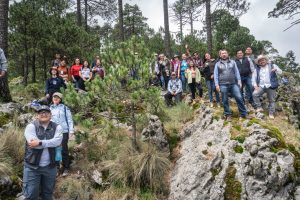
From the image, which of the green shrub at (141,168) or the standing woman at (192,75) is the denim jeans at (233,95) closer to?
the green shrub at (141,168)

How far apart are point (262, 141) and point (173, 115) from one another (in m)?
3.76

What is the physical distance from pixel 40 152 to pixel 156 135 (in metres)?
3.59

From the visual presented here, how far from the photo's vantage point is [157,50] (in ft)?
80.6

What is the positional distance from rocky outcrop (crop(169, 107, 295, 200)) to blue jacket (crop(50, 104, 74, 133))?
2.61 meters

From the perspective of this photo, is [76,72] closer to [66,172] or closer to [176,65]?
[176,65]

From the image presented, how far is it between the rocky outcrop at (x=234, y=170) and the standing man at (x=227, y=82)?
0.75m

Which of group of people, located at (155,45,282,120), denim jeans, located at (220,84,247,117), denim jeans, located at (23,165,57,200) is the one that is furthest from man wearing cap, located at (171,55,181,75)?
denim jeans, located at (23,165,57,200)

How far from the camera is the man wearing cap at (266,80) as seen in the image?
8781mm

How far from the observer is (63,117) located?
7.09 m

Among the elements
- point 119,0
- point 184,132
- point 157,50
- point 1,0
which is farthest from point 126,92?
point 157,50

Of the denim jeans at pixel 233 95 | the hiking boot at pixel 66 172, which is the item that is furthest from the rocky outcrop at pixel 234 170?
the hiking boot at pixel 66 172

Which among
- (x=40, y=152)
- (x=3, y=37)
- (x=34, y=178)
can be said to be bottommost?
(x=34, y=178)

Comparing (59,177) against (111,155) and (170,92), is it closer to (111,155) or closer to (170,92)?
(111,155)

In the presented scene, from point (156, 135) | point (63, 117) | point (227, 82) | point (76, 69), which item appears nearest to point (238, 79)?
point (227, 82)
